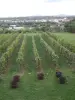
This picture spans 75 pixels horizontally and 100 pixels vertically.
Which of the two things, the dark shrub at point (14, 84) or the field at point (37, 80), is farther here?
the dark shrub at point (14, 84)

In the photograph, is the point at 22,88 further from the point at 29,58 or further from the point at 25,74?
the point at 29,58

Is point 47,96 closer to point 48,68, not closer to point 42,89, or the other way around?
point 42,89

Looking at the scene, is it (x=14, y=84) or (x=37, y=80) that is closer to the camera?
(x=14, y=84)

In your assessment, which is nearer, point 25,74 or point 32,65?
point 25,74

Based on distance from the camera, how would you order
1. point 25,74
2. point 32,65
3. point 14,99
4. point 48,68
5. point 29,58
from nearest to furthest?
point 14,99
point 25,74
point 48,68
point 32,65
point 29,58

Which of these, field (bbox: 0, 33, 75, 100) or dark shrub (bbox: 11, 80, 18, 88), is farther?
dark shrub (bbox: 11, 80, 18, 88)

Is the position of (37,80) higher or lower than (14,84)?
lower

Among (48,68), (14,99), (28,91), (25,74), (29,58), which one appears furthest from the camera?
(29,58)

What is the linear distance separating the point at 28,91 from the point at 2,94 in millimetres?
2167

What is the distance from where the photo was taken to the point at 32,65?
3247 centimetres

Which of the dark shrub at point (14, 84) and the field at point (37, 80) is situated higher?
the dark shrub at point (14, 84)

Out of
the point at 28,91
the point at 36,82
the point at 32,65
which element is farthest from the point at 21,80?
the point at 32,65

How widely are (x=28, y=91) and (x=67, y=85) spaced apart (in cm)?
370

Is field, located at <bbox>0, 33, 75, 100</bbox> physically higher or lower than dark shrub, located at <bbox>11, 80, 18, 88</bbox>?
lower
